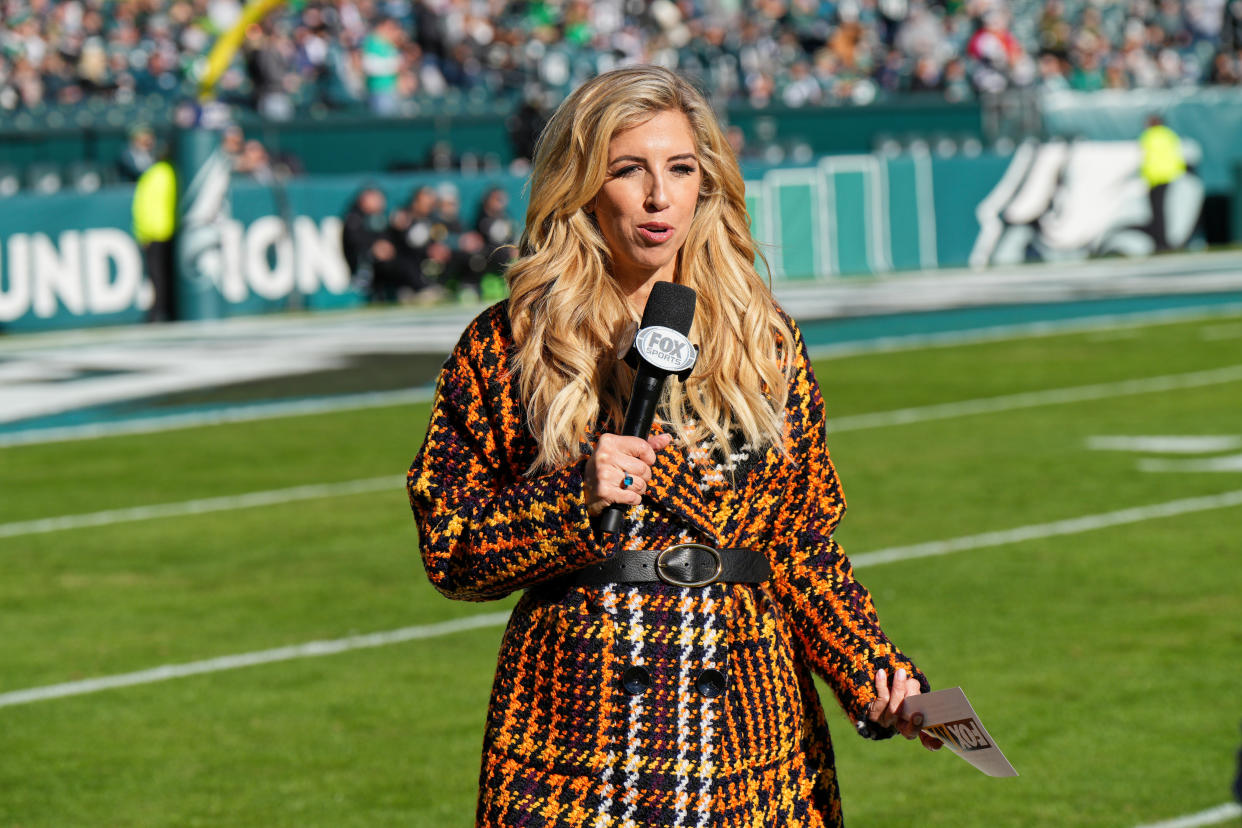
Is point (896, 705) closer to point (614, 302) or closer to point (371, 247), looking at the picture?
point (614, 302)

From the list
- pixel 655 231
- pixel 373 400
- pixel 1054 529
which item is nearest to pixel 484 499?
pixel 655 231

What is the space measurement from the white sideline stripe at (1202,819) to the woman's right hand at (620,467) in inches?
139

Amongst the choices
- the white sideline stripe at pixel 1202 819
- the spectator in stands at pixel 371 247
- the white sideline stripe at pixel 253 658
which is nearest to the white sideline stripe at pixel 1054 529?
the white sideline stripe at pixel 253 658

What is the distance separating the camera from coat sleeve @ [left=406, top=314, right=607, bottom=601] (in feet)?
9.44

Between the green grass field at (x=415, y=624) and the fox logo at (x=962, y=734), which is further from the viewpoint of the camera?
the green grass field at (x=415, y=624)

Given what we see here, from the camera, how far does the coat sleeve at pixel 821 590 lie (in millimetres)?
3154

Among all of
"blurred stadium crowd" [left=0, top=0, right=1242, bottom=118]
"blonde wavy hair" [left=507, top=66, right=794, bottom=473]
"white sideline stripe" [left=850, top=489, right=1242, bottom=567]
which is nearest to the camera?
"blonde wavy hair" [left=507, top=66, right=794, bottom=473]

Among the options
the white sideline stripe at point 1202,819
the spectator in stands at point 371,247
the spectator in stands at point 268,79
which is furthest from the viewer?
the spectator in stands at point 268,79

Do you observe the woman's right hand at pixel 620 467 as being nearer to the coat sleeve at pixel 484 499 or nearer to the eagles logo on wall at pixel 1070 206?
the coat sleeve at pixel 484 499

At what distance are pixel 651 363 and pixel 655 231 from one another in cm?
38

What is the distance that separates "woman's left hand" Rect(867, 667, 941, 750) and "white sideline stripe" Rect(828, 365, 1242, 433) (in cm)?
1045

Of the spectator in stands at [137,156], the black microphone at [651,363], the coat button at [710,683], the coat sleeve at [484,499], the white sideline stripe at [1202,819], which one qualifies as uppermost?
the black microphone at [651,363]

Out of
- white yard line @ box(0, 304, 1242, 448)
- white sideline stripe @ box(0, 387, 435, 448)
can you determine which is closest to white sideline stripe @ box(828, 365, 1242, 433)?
white yard line @ box(0, 304, 1242, 448)

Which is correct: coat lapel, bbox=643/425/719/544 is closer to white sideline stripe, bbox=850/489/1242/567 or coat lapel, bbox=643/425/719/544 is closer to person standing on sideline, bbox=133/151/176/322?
white sideline stripe, bbox=850/489/1242/567
